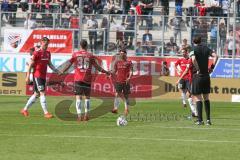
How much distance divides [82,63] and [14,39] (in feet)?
65.5

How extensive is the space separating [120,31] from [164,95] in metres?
6.81

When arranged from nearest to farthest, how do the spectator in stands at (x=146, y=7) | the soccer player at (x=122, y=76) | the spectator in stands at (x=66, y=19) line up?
the soccer player at (x=122, y=76) → the spectator in stands at (x=66, y=19) → the spectator in stands at (x=146, y=7)

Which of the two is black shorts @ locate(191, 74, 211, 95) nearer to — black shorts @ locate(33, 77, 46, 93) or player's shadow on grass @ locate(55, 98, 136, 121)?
player's shadow on grass @ locate(55, 98, 136, 121)

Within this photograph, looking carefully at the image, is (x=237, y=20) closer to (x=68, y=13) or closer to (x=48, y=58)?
(x=68, y=13)

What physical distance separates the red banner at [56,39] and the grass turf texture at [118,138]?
1617 cm

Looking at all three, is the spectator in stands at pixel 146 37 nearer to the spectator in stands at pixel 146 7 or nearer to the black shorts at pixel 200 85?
the spectator in stands at pixel 146 7

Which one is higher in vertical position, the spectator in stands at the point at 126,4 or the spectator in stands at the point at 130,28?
the spectator in stands at the point at 126,4

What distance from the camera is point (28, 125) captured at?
769 inches

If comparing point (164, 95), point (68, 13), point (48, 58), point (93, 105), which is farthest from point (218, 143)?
point (68, 13)

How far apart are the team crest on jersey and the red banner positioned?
38 centimetres

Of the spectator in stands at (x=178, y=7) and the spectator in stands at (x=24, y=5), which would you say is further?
the spectator in stands at (x=24, y=5)

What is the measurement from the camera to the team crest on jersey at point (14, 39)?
1609 inches

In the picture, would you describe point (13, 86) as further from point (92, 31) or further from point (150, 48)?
point (150, 48)

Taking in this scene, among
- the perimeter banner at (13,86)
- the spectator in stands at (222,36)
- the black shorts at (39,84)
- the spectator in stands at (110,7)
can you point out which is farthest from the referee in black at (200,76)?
the spectator in stands at (110,7)
